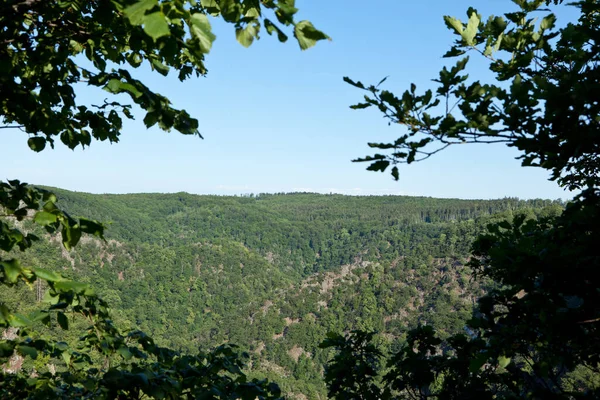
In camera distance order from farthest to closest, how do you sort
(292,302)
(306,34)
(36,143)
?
(292,302)
(36,143)
(306,34)

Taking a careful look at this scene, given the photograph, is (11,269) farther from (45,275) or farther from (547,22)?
(547,22)

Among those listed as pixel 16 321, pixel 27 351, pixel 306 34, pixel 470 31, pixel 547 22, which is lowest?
pixel 27 351

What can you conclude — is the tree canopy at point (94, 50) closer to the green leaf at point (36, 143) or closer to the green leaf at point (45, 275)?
the green leaf at point (36, 143)

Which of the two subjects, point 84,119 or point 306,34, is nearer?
point 306,34

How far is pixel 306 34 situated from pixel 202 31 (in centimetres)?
43

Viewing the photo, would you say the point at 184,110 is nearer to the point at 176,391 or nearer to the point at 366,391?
the point at 176,391

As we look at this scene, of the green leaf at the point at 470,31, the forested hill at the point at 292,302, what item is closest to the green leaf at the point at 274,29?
the green leaf at the point at 470,31

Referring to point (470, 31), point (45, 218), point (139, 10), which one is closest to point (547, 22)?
point (470, 31)

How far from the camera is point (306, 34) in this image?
5.99 ft

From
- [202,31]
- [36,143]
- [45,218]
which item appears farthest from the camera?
[36,143]

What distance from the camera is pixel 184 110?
3312 mm

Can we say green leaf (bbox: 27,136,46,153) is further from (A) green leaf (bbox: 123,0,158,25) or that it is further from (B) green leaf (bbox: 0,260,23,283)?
(A) green leaf (bbox: 123,0,158,25)

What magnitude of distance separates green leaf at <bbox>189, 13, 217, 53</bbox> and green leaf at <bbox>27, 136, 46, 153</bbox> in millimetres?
2379

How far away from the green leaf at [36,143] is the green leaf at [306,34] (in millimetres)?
2587
